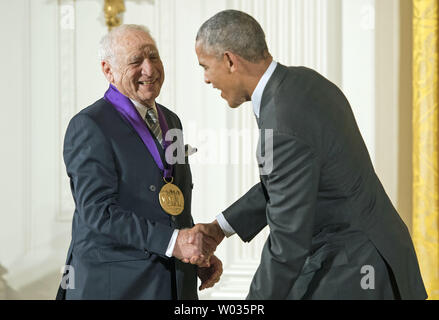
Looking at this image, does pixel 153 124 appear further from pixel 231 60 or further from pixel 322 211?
pixel 322 211

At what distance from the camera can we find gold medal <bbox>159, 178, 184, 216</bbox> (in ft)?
8.30

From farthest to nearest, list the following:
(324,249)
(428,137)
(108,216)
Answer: (428,137) → (108,216) → (324,249)

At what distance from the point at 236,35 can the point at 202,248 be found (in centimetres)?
89

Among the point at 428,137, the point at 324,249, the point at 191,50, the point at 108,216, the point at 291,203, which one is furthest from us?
the point at 191,50

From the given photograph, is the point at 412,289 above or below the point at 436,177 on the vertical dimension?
below

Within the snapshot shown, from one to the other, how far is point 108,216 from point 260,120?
698 millimetres

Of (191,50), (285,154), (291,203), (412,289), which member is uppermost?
(191,50)

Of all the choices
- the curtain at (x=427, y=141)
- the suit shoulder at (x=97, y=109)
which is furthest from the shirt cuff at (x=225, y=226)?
the curtain at (x=427, y=141)

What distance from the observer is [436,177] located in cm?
418

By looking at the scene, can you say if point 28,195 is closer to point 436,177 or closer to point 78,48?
point 78,48

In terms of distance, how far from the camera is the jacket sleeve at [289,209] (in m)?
2.04

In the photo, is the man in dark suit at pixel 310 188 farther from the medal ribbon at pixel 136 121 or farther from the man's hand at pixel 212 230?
the man's hand at pixel 212 230

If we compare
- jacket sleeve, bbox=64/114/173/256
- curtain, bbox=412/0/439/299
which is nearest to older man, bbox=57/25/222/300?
jacket sleeve, bbox=64/114/173/256

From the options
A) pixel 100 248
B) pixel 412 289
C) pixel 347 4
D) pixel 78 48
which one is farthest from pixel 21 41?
pixel 412 289
